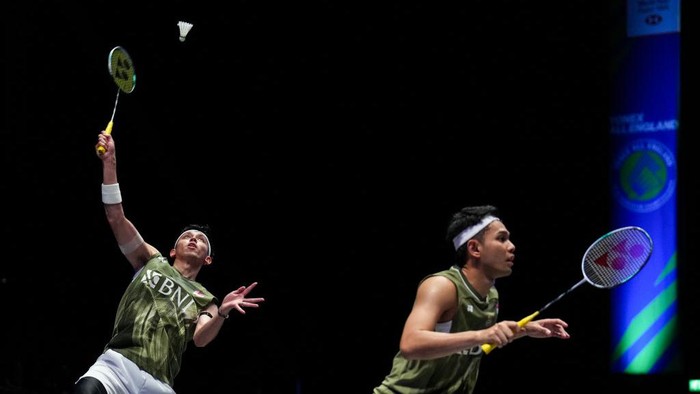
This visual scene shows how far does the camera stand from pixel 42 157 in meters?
8.25

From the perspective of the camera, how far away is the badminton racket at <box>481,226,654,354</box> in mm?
3709

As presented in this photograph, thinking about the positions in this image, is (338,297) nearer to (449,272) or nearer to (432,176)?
(432,176)

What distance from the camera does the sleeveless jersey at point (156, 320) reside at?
186 inches

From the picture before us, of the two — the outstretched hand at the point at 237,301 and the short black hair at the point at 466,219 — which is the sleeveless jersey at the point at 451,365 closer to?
the short black hair at the point at 466,219

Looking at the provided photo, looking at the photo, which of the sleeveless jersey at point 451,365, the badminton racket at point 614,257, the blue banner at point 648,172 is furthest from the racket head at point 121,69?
the blue banner at point 648,172

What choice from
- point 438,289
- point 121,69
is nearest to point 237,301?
point 121,69

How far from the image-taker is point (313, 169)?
9477 mm

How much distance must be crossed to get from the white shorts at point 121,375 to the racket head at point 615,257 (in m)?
2.25


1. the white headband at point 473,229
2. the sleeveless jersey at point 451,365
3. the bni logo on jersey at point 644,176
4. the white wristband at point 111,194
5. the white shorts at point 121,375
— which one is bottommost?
the white shorts at point 121,375

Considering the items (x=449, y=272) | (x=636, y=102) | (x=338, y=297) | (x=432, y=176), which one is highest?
(x=636, y=102)

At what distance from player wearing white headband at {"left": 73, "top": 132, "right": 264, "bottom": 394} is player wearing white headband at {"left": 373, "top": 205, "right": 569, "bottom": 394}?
50.6 inches

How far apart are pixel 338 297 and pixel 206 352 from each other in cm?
140

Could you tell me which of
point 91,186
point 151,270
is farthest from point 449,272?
point 91,186

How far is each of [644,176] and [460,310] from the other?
5702 mm
